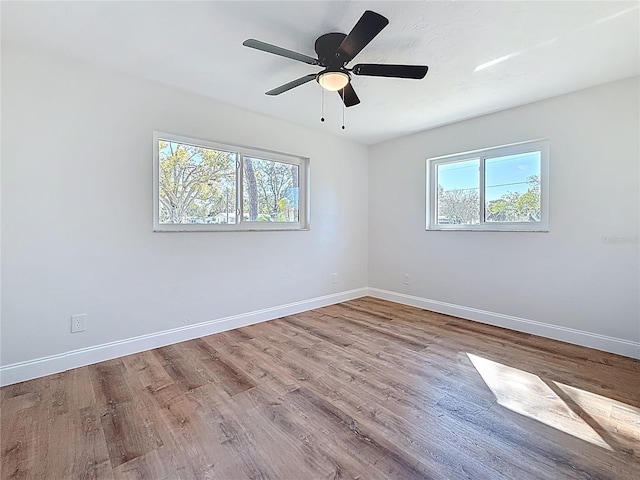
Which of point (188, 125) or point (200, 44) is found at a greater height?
point (200, 44)

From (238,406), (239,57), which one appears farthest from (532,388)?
(239,57)

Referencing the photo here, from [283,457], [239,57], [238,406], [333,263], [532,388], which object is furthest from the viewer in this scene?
[333,263]

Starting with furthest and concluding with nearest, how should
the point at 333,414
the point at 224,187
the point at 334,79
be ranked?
1. the point at 224,187
2. the point at 334,79
3. the point at 333,414

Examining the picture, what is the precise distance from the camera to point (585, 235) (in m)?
2.74

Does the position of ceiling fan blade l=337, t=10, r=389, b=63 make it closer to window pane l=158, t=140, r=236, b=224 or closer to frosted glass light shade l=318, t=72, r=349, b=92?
frosted glass light shade l=318, t=72, r=349, b=92

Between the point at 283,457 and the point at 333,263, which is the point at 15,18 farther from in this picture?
the point at 333,263

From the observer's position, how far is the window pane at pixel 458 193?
3619 mm

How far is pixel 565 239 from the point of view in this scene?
286 cm

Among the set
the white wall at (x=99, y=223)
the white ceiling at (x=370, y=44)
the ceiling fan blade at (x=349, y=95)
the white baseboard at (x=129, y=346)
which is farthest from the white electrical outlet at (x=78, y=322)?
the ceiling fan blade at (x=349, y=95)

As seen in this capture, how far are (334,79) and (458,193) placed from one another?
249cm

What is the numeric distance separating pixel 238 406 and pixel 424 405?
1.17 meters

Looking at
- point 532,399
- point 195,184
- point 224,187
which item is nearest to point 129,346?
point 195,184

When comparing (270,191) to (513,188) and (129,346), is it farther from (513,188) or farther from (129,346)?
(513,188)

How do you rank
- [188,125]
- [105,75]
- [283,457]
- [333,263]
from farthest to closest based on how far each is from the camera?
[333,263] → [188,125] → [105,75] → [283,457]
